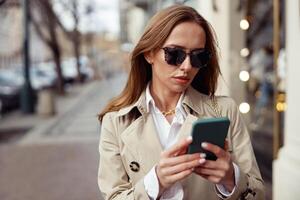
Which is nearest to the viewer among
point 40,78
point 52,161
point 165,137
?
point 165,137

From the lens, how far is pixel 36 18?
22031mm

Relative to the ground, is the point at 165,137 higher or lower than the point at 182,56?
lower

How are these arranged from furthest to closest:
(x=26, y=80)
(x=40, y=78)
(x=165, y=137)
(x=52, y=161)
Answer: (x=40, y=78)
(x=26, y=80)
(x=52, y=161)
(x=165, y=137)

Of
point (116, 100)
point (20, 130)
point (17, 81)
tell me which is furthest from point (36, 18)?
point (116, 100)

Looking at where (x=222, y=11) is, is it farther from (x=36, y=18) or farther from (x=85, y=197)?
(x=36, y=18)

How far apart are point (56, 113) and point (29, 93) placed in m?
1.15

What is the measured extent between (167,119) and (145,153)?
0.18 metres

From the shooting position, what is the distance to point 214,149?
5.48 ft

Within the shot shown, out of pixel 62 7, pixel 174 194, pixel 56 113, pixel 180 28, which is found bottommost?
pixel 56 113

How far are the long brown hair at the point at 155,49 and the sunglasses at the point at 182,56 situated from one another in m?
0.06

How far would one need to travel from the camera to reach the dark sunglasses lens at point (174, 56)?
1876 millimetres

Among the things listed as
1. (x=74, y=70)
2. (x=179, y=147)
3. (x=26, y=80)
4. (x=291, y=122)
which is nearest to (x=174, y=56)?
(x=179, y=147)

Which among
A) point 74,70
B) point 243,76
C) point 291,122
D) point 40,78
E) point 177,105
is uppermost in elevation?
point 177,105

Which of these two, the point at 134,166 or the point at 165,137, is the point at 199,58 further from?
the point at 134,166
